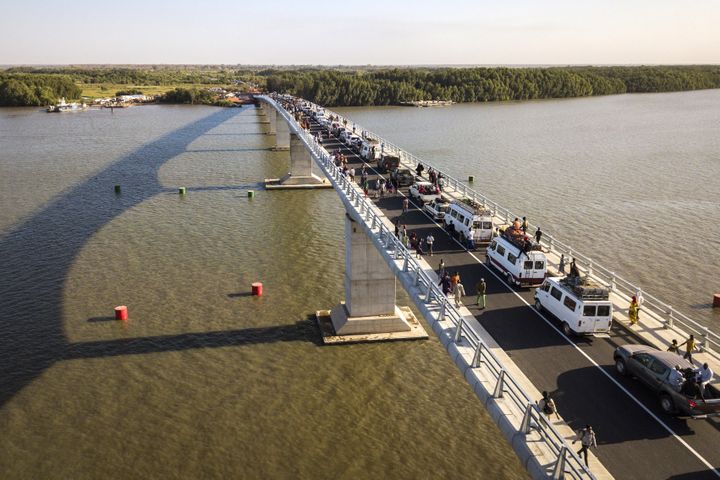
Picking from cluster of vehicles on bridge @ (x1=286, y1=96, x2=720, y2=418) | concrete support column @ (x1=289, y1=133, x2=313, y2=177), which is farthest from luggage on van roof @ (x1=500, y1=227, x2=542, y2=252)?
concrete support column @ (x1=289, y1=133, x2=313, y2=177)

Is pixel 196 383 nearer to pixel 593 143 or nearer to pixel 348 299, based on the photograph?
pixel 348 299

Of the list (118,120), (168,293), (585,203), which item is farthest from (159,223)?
(118,120)

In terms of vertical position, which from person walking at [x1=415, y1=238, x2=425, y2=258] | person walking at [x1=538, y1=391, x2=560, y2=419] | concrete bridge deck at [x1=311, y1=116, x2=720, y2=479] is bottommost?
concrete bridge deck at [x1=311, y1=116, x2=720, y2=479]

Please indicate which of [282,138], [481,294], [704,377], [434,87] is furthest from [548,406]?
[434,87]

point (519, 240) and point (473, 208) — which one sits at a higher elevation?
point (473, 208)

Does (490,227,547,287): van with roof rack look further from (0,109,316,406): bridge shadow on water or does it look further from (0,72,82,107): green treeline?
(0,72,82,107): green treeline

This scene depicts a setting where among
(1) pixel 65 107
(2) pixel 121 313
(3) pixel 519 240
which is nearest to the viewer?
(3) pixel 519 240

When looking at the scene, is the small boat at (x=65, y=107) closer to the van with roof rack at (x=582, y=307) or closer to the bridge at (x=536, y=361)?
the bridge at (x=536, y=361)

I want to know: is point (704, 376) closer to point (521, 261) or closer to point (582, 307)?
point (582, 307)

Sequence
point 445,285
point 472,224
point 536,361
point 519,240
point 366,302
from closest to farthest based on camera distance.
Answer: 1. point 536,361
2. point 445,285
3. point 519,240
4. point 472,224
5. point 366,302
